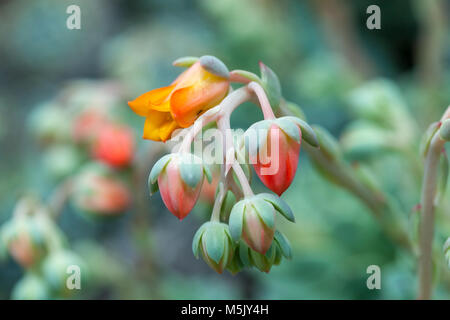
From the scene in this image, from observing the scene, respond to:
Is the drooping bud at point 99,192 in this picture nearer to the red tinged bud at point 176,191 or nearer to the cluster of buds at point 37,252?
the cluster of buds at point 37,252

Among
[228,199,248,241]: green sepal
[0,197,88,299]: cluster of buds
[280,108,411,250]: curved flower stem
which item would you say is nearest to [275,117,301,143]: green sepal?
[228,199,248,241]: green sepal

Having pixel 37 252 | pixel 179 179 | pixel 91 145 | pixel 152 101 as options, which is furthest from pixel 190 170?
pixel 91 145

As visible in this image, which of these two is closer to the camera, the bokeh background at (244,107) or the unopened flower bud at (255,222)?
the unopened flower bud at (255,222)

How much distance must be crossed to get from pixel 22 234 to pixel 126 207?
15.3 inches

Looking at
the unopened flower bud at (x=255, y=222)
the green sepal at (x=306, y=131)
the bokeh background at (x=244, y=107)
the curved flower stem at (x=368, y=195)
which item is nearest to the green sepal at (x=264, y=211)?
the unopened flower bud at (x=255, y=222)

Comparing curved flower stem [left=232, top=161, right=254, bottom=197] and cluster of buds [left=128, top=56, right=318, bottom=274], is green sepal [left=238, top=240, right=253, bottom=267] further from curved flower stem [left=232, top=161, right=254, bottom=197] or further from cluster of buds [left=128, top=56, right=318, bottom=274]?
curved flower stem [left=232, top=161, right=254, bottom=197]

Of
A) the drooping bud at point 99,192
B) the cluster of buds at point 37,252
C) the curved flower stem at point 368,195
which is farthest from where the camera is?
the drooping bud at point 99,192

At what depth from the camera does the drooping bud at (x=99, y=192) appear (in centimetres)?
134

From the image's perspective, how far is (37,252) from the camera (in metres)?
1.10

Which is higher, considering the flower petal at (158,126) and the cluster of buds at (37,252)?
the flower petal at (158,126)

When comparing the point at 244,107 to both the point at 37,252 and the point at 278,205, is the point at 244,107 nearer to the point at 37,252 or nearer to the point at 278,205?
the point at 37,252

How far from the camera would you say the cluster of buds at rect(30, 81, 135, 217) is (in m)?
1.36

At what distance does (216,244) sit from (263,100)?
20cm

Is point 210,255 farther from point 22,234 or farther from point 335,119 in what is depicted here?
point 335,119
